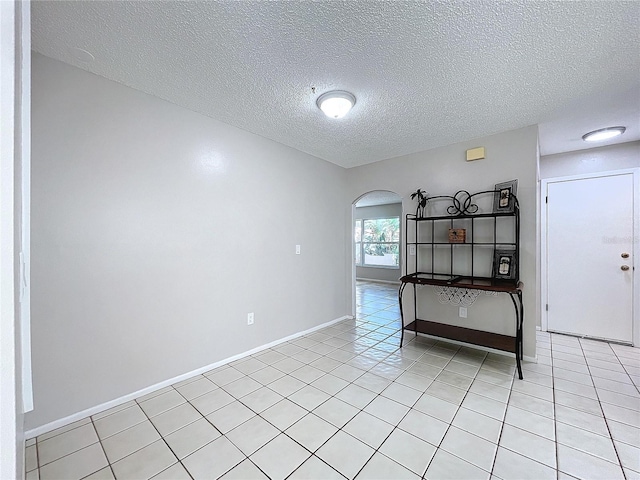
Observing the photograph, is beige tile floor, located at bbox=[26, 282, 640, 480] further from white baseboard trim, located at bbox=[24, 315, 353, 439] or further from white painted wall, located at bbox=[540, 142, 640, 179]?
white painted wall, located at bbox=[540, 142, 640, 179]

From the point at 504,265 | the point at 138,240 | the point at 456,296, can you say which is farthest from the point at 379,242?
the point at 138,240

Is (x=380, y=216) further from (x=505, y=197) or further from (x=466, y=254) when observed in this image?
(x=505, y=197)

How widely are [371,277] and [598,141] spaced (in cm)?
596

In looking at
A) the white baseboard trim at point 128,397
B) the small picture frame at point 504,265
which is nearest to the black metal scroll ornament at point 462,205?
the small picture frame at point 504,265

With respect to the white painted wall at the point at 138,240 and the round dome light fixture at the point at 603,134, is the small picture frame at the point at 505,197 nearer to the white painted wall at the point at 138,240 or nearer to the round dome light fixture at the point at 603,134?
the round dome light fixture at the point at 603,134

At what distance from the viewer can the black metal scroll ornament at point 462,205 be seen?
3.15m

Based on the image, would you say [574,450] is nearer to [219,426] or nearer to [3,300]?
[219,426]

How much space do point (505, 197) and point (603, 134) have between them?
56.1 inches

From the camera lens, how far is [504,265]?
9.42 feet

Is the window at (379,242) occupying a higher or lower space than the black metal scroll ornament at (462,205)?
lower

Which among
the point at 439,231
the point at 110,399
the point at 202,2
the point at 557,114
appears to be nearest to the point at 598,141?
the point at 557,114

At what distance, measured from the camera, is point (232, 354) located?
285cm

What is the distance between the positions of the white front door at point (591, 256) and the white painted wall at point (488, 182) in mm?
825

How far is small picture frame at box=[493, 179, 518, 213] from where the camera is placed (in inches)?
110
